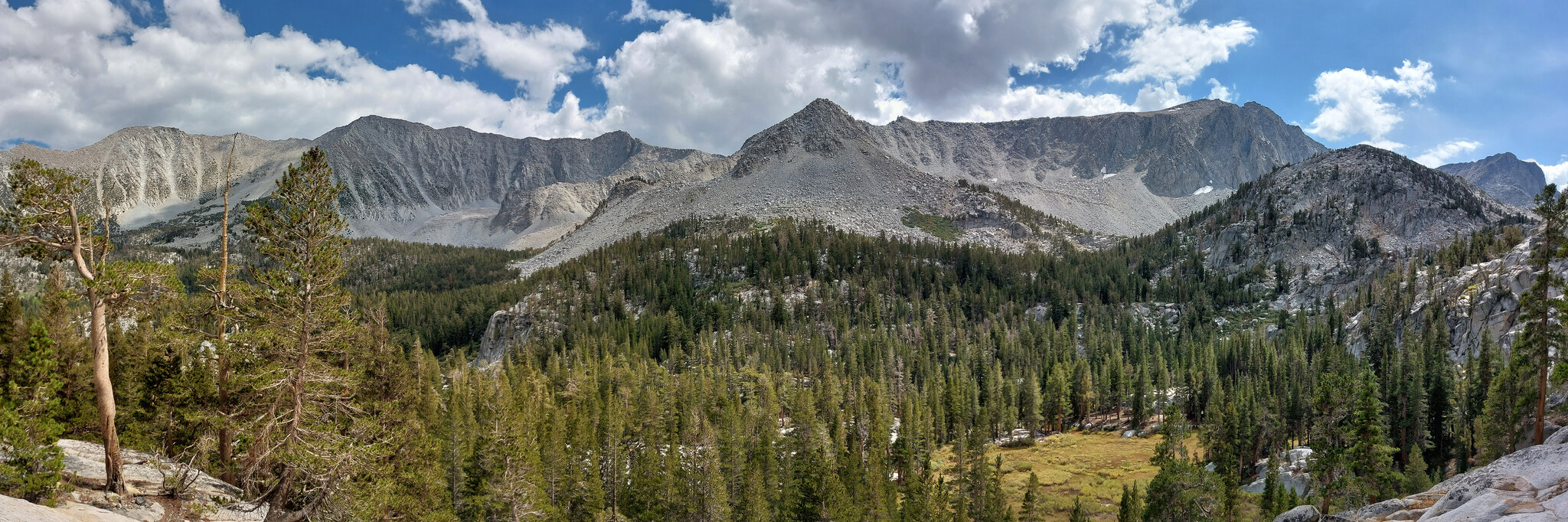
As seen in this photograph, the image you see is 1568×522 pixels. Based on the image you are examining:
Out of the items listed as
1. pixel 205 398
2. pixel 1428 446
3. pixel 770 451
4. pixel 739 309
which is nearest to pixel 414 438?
pixel 205 398

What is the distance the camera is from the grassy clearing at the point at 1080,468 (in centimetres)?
6681

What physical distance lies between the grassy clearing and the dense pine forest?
1123 mm

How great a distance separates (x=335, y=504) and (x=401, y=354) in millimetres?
15406

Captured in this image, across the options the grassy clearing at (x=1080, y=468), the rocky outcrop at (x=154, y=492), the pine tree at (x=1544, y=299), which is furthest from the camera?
the grassy clearing at (x=1080, y=468)

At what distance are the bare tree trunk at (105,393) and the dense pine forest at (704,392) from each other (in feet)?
A: 1.65

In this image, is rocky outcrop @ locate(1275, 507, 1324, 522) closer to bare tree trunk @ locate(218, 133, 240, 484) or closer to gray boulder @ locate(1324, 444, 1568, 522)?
gray boulder @ locate(1324, 444, 1568, 522)

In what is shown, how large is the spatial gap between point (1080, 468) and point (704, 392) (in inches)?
1858

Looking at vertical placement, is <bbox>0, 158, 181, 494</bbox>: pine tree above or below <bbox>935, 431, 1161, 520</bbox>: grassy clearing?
above

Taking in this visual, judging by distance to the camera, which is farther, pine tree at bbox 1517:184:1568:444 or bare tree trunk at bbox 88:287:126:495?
pine tree at bbox 1517:184:1568:444

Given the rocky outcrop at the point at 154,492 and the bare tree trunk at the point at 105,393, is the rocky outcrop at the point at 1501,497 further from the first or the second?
the bare tree trunk at the point at 105,393

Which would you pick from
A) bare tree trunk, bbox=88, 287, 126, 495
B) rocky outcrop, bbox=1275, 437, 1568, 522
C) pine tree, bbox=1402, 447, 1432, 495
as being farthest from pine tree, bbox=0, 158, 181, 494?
pine tree, bbox=1402, 447, 1432, 495

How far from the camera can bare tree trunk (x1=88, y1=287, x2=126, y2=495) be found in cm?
1966

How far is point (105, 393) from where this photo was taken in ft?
66.3

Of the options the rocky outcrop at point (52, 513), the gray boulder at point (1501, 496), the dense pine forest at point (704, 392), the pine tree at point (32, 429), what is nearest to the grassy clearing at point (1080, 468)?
the dense pine forest at point (704, 392)
